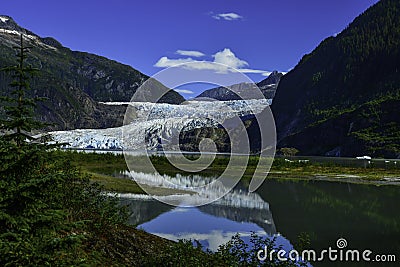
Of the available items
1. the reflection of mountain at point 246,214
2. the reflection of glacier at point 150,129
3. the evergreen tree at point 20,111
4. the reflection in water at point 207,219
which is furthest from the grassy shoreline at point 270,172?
the reflection of glacier at point 150,129

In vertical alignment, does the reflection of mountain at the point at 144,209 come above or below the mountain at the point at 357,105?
below

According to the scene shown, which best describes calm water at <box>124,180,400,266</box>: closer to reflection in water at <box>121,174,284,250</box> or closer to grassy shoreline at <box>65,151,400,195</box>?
reflection in water at <box>121,174,284,250</box>

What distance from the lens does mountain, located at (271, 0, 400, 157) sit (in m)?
134

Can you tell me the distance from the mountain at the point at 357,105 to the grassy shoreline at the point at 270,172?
193 ft

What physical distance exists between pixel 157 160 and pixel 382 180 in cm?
4169

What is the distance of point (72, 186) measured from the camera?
1534 centimetres

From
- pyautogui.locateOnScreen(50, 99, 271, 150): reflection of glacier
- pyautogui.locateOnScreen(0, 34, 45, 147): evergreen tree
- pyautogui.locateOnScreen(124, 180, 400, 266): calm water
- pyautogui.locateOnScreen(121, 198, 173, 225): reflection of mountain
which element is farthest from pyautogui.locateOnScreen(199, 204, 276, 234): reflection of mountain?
pyautogui.locateOnScreen(50, 99, 271, 150): reflection of glacier

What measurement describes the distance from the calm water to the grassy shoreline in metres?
9.21

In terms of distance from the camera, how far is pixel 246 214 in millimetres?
27781

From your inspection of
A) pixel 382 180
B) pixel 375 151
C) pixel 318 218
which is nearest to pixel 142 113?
pixel 375 151

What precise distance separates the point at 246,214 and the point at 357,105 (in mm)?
150633

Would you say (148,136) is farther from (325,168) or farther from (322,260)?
(322,260)

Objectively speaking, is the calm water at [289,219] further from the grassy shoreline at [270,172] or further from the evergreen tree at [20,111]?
the evergreen tree at [20,111]

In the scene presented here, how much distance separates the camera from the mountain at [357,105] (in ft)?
438
